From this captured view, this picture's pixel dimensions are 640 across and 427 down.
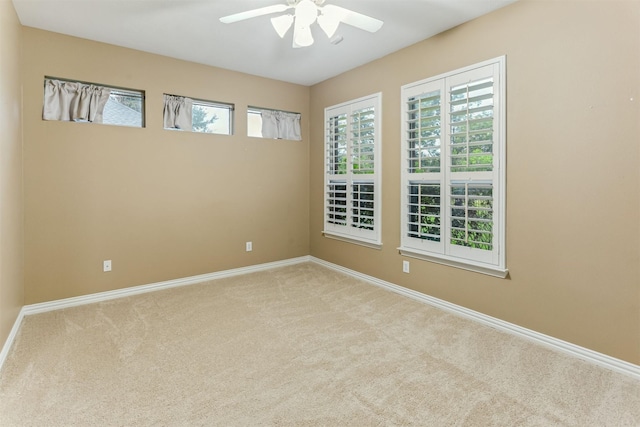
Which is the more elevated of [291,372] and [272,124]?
[272,124]

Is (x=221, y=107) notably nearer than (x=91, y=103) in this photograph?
No

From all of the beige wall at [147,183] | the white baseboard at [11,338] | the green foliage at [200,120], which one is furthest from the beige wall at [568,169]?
the white baseboard at [11,338]

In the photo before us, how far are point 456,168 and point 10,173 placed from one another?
11.8ft

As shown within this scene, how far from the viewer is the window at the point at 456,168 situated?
8.76 ft

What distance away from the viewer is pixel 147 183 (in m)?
3.61

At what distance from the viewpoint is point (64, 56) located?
10.2ft

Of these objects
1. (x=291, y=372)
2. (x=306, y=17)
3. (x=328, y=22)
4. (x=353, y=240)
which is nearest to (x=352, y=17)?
(x=328, y=22)

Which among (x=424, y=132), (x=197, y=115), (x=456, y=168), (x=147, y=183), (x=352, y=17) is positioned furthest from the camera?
(x=197, y=115)

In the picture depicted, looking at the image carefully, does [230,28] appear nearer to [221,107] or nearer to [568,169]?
[221,107]

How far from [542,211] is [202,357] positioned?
2.67 metres

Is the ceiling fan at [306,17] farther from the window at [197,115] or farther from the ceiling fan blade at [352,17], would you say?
the window at [197,115]

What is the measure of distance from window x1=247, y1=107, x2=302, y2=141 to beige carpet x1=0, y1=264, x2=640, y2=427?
7.88 ft

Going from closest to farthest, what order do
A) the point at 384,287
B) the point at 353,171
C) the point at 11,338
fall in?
the point at 11,338 < the point at 384,287 < the point at 353,171

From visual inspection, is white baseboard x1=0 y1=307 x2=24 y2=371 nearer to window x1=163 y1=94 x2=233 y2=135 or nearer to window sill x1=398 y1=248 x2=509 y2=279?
window x1=163 y1=94 x2=233 y2=135
